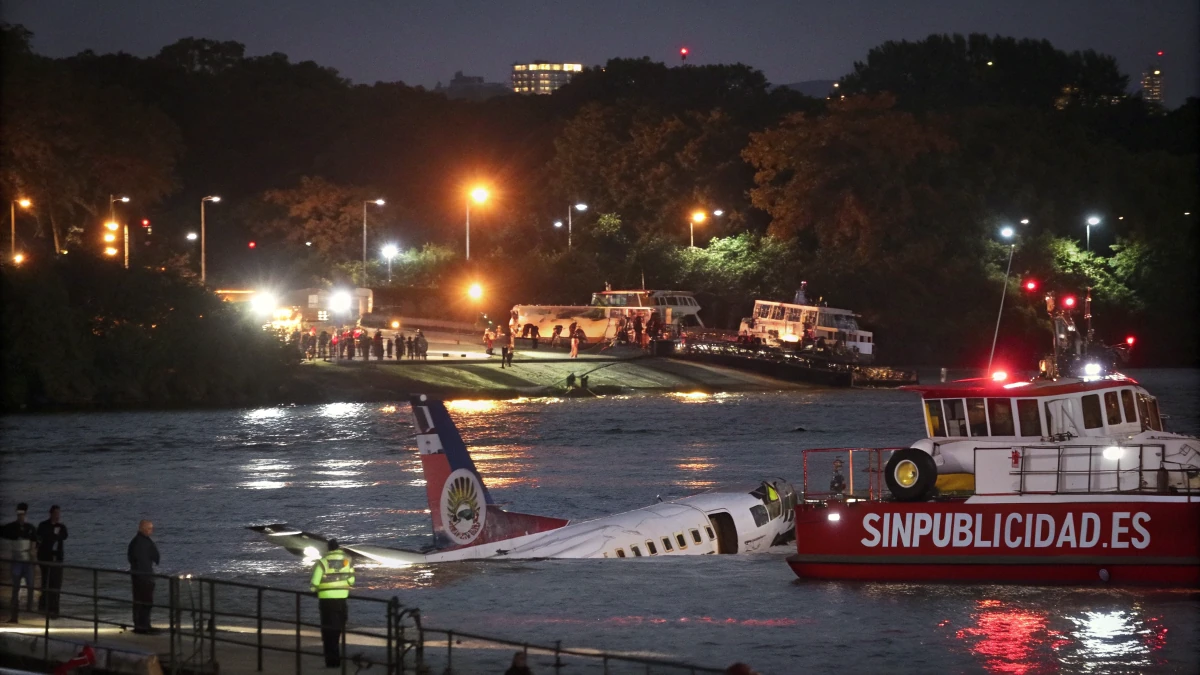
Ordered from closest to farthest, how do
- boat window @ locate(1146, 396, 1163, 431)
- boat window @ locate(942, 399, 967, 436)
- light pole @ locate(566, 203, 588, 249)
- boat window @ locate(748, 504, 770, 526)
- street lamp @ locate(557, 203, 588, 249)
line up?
boat window @ locate(942, 399, 967, 436) → boat window @ locate(1146, 396, 1163, 431) → boat window @ locate(748, 504, 770, 526) → light pole @ locate(566, 203, 588, 249) → street lamp @ locate(557, 203, 588, 249)

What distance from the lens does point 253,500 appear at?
4066 cm

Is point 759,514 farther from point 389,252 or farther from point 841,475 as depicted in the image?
point 389,252

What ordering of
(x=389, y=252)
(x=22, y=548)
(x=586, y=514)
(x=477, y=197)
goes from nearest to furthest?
(x=22, y=548) < (x=586, y=514) < (x=389, y=252) < (x=477, y=197)

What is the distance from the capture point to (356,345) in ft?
265

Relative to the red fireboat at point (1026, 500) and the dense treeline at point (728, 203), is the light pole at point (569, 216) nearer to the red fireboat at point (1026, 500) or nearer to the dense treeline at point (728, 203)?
the dense treeline at point (728, 203)

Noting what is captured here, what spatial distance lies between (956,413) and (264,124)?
11024 centimetres

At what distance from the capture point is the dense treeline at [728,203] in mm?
98250

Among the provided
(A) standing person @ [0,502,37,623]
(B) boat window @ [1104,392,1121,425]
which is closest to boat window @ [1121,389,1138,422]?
(B) boat window @ [1104,392,1121,425]

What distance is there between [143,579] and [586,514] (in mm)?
18360

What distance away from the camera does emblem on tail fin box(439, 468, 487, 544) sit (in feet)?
86.6

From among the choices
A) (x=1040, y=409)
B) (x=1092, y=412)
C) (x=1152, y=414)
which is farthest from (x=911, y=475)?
(x=1152, y=414)

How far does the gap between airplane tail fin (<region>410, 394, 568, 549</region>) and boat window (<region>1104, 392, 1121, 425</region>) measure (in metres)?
10.8

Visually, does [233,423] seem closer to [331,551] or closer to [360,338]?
[360,338]

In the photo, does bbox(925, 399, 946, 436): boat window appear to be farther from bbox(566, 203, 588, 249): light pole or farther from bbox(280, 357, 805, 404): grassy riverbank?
bbox(566, 203, 588, 249): light pole
